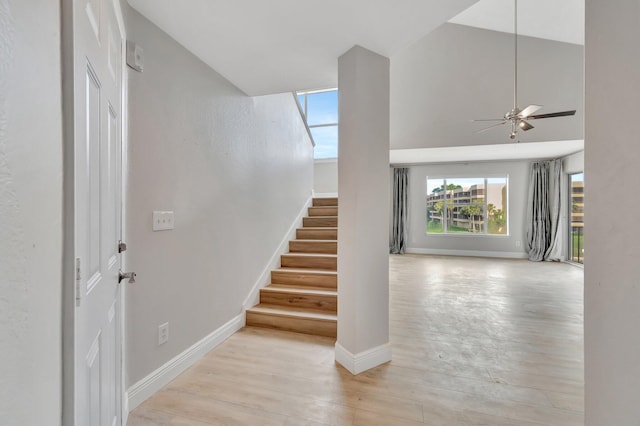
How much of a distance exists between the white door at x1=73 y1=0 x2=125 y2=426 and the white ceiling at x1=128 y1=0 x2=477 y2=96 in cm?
60

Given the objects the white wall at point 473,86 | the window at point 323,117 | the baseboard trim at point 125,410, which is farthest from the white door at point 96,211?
the window at point 323,117

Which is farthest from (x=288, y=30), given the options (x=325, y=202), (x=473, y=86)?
(x=473, y=86)

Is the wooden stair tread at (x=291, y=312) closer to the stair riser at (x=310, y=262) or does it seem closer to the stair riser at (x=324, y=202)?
the stair riser at (x=310, y=262)

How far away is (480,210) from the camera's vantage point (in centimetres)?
738

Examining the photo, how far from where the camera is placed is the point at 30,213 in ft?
1.83

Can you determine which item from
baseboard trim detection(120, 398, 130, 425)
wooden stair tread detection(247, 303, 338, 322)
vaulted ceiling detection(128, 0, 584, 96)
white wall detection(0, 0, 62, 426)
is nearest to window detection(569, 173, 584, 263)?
vaulted ceiling detection(128, 0, 584, 96)

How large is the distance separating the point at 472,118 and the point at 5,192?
628 cm

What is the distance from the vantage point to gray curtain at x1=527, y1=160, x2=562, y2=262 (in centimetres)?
653

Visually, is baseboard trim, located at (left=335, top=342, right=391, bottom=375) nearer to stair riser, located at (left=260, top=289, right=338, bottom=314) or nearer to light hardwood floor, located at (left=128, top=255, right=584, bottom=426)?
light hardwood floor, located at (left=128, top=255, right=584, bottom=426)

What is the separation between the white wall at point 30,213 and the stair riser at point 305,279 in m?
2.45

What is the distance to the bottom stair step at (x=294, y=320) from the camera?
8.51ft

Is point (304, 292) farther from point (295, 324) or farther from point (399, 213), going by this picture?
point (399, 213)

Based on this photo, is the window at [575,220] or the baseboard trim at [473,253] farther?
the baseboard trim at [473,253]

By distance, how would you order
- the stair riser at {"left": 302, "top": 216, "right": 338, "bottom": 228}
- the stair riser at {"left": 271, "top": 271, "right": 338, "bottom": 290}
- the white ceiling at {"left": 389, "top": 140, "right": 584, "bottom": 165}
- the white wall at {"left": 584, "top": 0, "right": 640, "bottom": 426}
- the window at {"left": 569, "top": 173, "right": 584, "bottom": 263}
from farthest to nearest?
the window at {"left": 569, "top": 173, "right": 584, "bottom": 263}, the white ceiling at {"left": 389, "top": 140, "right": 584, "bottom": 165}, the stair riser at {"left": 302, "top": 216, "right": 338, "bottom": 228}, the stair riser at {"left": 271, "top": 271, "right": 338, "bottom": 290}, the white wall at {"left": 584, "top": 0, "right": 640, "bottom": 426}
